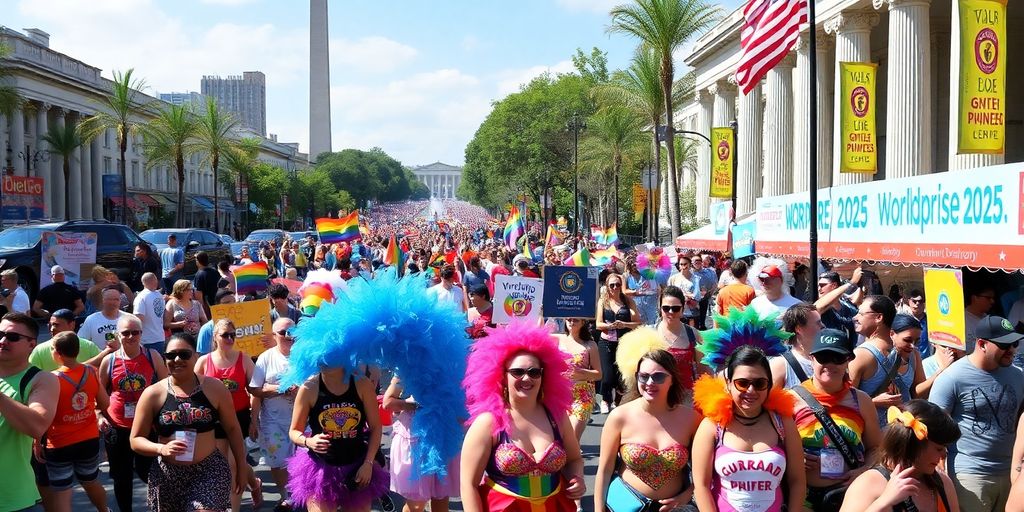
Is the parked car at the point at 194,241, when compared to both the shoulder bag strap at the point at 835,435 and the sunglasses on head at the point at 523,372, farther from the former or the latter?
the shoulder bag strap at the point at 835,435

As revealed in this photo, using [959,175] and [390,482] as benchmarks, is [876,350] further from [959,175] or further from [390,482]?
[959,175]

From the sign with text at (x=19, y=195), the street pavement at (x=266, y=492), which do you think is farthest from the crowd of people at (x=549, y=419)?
the sign with text at (x=19, y=195)

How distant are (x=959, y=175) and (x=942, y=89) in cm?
2392

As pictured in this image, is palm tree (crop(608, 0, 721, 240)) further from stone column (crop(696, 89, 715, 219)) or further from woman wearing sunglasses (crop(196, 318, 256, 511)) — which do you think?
woman wearing sunglasses (crop(196, 318, 256, 511))

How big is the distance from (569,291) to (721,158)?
21197 mm

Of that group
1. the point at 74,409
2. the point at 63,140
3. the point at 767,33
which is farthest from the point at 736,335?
the point at 63,140

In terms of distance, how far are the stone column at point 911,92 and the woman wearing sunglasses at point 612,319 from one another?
60.3 feet

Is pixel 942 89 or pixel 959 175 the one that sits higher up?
pixel 942 89

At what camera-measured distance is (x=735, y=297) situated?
995 centimetres

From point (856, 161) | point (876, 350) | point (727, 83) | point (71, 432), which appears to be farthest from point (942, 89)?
point (71, 432)

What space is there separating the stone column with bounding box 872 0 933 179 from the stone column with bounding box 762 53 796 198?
33.6 ft

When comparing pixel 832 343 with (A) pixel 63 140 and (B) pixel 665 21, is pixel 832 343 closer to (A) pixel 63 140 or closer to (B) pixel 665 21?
(B) pixel 665 21

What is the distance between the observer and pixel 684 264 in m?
16.6

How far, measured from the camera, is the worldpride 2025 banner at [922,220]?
38.0ft
